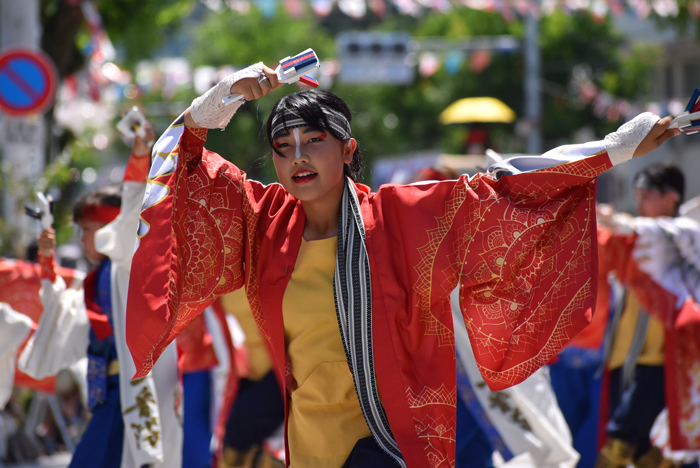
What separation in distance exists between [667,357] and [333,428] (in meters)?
2.78

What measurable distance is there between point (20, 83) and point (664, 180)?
4.82 meters

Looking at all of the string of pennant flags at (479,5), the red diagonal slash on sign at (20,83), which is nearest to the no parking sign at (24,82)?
the red diagonal slash on sign at (20,83)

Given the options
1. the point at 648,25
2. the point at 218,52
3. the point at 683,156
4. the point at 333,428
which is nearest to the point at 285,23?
the point at 218,52

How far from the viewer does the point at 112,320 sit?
12.0ft

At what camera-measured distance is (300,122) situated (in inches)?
100

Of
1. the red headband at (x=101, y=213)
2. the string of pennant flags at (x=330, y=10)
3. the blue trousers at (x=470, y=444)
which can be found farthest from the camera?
the string of pennant flags at (x=330, y=10)

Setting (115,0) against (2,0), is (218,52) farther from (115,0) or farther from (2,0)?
(2,0)

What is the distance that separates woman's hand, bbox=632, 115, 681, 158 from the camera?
8.02 feet

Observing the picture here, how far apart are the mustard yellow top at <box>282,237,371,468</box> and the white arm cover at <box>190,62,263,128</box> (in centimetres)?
46

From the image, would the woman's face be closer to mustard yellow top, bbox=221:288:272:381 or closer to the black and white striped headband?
the black and white striped headband

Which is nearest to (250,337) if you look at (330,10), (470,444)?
(470,444)

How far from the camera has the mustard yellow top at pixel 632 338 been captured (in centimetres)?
480

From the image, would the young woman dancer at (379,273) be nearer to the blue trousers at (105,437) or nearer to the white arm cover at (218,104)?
the white arm cover at (218,104)

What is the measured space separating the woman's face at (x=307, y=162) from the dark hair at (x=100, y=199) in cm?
157
